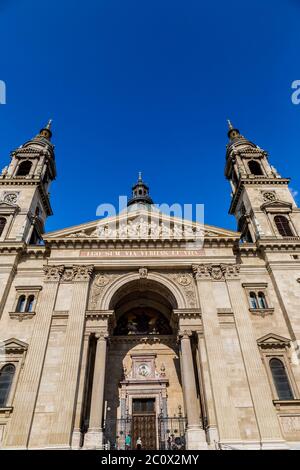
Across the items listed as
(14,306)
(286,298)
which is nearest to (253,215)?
(286,298)

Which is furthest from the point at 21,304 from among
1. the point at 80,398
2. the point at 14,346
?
the point at 80,398

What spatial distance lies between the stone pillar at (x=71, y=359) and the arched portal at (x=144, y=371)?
2.31 meters

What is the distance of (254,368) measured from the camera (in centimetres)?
1905

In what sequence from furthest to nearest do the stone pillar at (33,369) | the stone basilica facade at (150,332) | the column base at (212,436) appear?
the stone basilica facade at (150,332), the column base at (212,436), the stone pillar at (33,369)

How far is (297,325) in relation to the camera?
21.0m

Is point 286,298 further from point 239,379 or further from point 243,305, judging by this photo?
point 239,379

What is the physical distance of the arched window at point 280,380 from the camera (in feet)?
62.1

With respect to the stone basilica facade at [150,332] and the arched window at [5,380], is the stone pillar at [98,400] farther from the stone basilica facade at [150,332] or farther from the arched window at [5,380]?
the arched window at [5,380]

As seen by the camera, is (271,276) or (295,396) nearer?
(295,396)

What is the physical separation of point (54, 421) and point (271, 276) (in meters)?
16.5

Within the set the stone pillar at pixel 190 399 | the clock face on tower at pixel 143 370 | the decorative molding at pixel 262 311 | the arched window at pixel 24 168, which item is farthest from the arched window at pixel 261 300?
the arched window at pixel 24 168

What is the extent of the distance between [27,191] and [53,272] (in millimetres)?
10549

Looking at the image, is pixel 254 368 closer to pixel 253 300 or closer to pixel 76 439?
pixel 253 300
